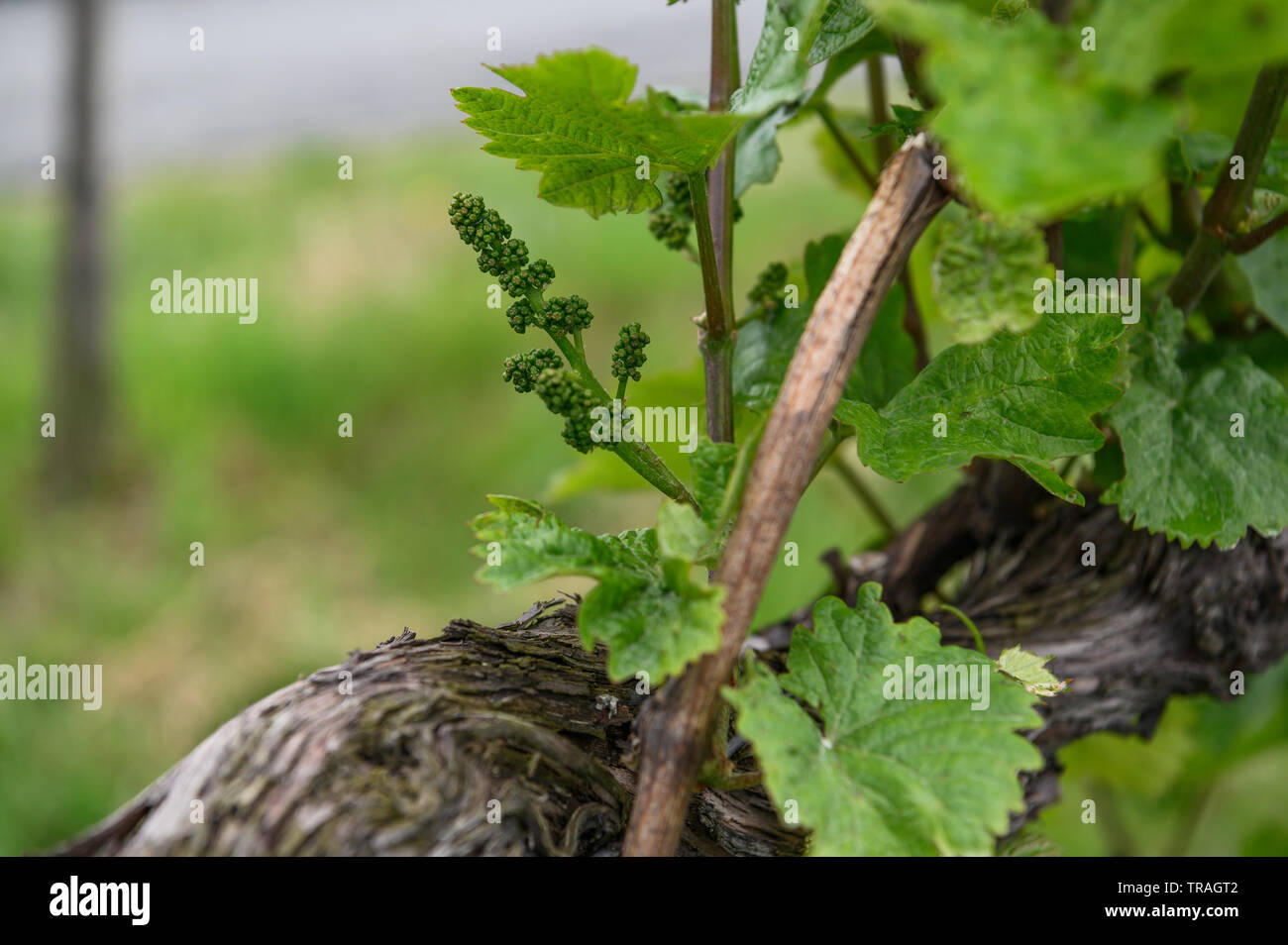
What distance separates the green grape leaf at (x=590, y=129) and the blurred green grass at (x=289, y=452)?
1.57 metres

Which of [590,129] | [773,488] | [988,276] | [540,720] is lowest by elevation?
[540,720]

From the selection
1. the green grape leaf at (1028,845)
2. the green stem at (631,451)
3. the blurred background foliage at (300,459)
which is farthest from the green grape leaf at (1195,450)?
the blurred background foliage at (300,459)

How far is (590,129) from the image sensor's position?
25.1 inches

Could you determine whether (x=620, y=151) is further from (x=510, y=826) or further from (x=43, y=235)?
(x=43, y=235)

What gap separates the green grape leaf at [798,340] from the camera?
2.82 ft

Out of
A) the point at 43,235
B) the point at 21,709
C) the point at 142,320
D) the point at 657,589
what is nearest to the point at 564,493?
the point at 657,589

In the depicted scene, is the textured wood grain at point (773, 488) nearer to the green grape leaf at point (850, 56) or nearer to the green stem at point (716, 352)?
the green stem at point (716, 352)

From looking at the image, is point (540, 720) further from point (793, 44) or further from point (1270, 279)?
point (1270, 279)

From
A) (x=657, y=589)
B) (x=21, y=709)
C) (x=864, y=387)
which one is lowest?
(x=21, y=709)

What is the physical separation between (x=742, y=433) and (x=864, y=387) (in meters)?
0.13

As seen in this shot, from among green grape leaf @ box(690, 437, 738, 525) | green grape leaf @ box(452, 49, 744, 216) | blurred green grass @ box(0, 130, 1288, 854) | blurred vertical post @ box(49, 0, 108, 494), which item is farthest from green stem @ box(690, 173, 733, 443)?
blurred vertical post @ box(49, 0, 108, 494)

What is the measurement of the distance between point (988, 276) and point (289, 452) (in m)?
2.80

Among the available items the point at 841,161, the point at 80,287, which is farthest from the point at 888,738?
the point at 80,287
